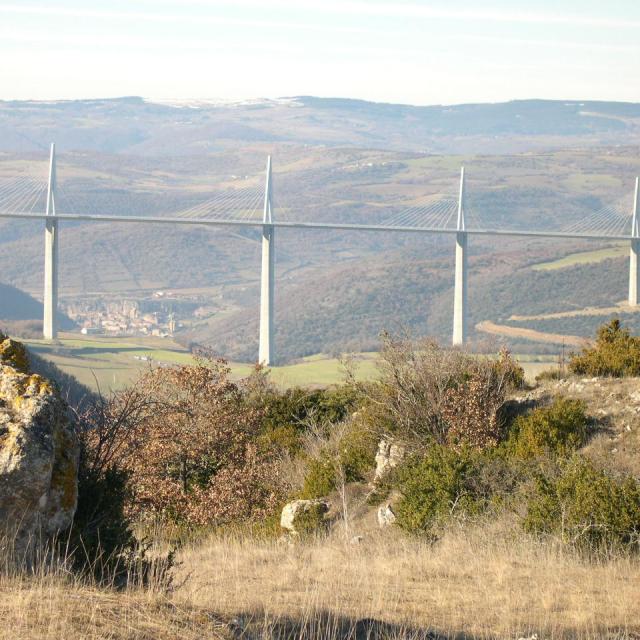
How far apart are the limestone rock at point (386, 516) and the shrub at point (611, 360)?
13.1 feet

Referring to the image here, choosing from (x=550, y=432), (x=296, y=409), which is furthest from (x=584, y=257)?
(x=550, y=432)

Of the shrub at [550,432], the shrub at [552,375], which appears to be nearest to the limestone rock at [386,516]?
the shrub at [550,432]

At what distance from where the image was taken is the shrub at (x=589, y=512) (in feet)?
22.7

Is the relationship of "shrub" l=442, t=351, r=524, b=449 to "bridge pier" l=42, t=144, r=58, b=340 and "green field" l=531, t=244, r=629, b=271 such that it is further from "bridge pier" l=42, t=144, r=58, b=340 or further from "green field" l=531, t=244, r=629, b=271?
"green field" l=531, t=244, r=629, b=271

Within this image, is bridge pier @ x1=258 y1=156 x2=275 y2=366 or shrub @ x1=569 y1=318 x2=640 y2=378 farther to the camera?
bridge pier @ x1=258 y1=156 x2=275 y2=366

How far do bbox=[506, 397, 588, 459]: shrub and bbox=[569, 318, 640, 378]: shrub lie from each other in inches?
74.5

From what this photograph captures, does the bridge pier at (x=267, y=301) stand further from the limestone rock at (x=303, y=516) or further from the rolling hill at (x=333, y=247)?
the limestone rock at (x=303, y=516)

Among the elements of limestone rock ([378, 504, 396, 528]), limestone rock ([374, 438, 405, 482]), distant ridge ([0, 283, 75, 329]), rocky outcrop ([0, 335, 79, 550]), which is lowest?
distant ridge ([0, 283, 75, 329])

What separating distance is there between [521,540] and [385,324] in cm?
8046

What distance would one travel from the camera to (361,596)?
523 cm

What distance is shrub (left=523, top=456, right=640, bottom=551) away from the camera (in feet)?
22.7

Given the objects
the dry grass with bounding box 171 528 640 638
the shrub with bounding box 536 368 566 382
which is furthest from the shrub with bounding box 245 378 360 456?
the dry grass with bounding box 171 528 640 638

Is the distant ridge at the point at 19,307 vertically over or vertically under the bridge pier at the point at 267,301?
under

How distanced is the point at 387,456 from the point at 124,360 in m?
46.6
